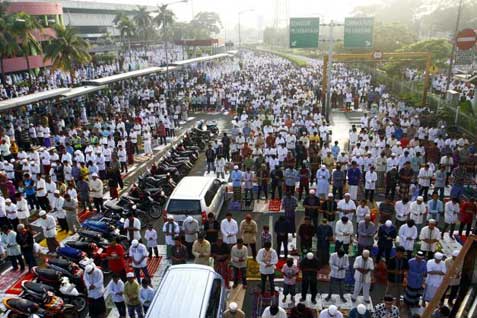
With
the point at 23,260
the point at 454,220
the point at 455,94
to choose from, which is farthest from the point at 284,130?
the point at 455,94

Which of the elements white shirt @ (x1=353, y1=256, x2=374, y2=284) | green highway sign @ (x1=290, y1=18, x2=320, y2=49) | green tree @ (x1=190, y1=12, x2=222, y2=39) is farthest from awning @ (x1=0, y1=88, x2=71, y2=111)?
green tree @ (x1=190, y1=12, x2=222, y2=39)

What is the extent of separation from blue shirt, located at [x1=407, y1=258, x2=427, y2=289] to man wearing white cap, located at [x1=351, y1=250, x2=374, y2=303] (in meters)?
0.75

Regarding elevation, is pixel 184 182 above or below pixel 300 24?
below

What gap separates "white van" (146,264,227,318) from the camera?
22.1ft

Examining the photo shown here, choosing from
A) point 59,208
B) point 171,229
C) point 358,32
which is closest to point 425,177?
point 171,229

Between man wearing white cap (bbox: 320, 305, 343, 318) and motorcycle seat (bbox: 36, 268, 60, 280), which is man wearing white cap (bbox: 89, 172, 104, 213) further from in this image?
man wearing white cap (bbox: 320, 305, 343, 318)

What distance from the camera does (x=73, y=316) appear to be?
8.64 metres

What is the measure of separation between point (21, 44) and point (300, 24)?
2110cm

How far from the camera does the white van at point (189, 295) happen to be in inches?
265

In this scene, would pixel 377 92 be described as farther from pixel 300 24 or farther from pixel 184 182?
pixel 184 182

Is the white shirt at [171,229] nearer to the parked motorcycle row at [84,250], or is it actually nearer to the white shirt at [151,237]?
the white shirt at [151,237]

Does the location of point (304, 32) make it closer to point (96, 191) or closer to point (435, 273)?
point (96, 191)

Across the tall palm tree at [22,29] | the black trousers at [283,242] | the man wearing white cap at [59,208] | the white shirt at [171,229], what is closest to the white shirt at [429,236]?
the black trousers at [283,242]

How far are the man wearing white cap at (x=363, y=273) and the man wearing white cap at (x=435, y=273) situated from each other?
1090 mm
